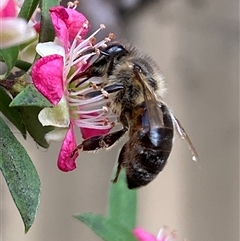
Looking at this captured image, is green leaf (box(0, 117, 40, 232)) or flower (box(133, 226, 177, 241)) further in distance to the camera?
flower (box(133, 226, 177, 241))

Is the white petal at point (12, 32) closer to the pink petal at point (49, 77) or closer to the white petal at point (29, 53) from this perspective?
the pink petal at point (49, 77)

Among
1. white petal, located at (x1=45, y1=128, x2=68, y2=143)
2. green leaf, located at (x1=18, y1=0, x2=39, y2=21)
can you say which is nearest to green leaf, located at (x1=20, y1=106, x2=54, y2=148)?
white petal, located at (x1=45, y1=128, x2=68, y2=143)

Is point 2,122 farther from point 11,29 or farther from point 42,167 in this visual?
point 42,167

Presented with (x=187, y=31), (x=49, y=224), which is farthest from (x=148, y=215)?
(x=187, y=31)

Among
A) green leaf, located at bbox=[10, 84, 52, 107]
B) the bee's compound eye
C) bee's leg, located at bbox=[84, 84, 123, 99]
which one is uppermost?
green leaf, located at bbox=[10, 84, 52, 107]

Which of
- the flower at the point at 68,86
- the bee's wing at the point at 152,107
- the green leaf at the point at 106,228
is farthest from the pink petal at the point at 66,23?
the green leaf at the point at 106,228

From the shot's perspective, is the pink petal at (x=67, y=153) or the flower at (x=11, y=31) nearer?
the flower at (x=11, y=31)

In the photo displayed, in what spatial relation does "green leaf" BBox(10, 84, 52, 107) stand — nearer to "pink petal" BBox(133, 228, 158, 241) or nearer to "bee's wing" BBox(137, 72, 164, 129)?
"bee's wing" BBox(137, 72, 164, 129)
